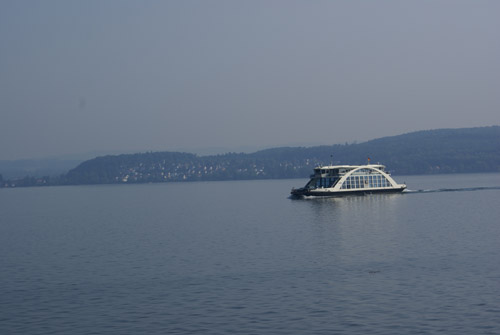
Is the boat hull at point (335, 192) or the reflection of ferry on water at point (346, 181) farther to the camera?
the reflection of ferry on water at point (346, 181)

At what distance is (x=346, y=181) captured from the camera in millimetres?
140875

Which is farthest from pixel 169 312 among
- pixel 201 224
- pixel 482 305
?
pixel 201 224

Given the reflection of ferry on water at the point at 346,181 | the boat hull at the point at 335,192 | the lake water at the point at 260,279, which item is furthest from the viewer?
the reflection of ferry on water at the point at 346,181

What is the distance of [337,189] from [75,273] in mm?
90944

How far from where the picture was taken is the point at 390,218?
92.8 metres

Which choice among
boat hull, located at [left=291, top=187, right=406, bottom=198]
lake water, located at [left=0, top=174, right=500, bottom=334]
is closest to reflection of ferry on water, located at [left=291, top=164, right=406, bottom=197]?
boat hull, located at [left=291, top=187, right=406, bottom=198]

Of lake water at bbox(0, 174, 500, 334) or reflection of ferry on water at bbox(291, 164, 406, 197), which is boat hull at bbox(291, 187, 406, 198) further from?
lake water at bbox(0, 174, 500, 334)

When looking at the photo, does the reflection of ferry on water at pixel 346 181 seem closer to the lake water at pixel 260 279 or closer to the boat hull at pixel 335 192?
the boat hull at pixel 335 192

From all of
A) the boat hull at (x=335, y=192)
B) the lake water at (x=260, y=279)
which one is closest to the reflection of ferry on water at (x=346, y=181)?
the boat hull at (x=335, y=192)

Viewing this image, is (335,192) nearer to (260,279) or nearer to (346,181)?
(346,181)

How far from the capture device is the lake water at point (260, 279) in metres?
35.1

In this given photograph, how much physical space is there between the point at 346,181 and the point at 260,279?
95.9 m

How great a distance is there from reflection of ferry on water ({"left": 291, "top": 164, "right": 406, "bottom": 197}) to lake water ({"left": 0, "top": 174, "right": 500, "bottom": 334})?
5022cm

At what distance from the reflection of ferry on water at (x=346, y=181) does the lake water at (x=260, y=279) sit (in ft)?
165
